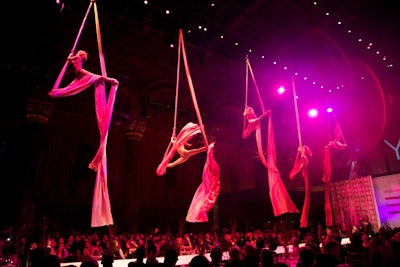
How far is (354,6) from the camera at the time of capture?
977cm

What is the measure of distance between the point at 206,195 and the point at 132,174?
6320 mm

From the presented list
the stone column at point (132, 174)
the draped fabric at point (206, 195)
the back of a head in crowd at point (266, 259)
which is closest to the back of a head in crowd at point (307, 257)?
the back of a head in crowd at point (266, 259)

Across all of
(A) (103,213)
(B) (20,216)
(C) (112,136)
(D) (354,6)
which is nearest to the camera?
(A) (103,213)

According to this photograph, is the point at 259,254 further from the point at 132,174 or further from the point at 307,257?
the point at 132,174

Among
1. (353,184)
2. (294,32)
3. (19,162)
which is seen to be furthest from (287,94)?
(19,162)

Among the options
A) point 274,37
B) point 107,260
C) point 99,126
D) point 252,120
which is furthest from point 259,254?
point 274,37

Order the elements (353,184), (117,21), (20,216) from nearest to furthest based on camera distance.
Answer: (20,216)
(117,21)
(353,184)

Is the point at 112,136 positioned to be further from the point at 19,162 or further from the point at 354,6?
the point at 354,6

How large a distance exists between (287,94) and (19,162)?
11.2 m

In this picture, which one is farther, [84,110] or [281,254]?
[84,110]

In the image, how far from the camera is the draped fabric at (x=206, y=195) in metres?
5.30

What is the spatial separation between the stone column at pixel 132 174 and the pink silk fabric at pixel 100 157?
21.5 ft

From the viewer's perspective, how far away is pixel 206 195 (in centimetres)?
544

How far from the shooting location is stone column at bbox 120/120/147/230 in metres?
10.6
